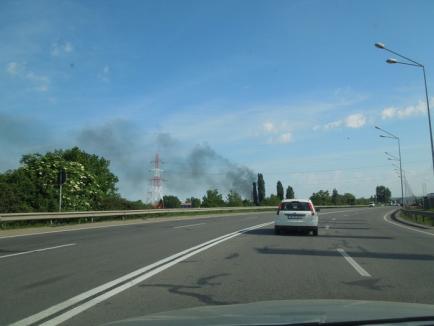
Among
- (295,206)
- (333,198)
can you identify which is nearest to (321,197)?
(333,198)

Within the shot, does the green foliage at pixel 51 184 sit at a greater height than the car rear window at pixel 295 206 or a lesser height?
greater

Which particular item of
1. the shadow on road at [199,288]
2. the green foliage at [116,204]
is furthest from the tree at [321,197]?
the shadow on road at [199,288]

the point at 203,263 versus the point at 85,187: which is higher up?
the point at 85,187

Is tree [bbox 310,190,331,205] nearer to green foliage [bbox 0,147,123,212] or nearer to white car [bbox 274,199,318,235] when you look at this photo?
green foliage [bbox 0,147,123,212]

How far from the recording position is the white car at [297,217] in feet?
70.1

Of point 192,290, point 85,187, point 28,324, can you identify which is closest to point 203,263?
point 192,290

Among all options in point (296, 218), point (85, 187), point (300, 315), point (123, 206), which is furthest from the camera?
point (85, 187)

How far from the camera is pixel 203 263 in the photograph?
12.0 metres

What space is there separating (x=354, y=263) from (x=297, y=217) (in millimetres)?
9384

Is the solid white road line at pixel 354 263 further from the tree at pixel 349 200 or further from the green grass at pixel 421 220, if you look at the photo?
the tree at pixel 349 200

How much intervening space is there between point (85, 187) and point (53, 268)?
44.9 m

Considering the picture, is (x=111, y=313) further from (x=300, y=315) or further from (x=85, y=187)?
(x=85, y=187)

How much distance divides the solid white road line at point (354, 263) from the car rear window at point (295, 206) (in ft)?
20.7

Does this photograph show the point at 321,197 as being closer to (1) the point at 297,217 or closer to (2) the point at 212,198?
(2) the point at 212,198
